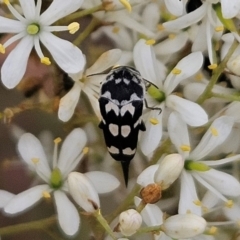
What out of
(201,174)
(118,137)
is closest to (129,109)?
(118,137)

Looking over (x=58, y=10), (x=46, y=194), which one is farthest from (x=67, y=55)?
(x=46, y=194)

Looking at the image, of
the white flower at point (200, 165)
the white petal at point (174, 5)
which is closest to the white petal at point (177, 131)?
the white flower at point (200, 165)

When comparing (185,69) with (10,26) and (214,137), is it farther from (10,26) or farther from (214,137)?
(10,26)

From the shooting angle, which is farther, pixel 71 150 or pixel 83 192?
pixel 71 150

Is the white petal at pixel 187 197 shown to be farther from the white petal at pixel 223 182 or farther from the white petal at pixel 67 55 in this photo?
the white petal at pixel 67 55

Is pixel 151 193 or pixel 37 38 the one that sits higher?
pixel 37 38

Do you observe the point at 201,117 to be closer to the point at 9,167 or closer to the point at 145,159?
the point at 145,159

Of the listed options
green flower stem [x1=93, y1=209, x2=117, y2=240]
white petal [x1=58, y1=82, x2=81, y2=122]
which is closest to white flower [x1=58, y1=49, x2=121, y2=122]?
white petal [x1=58, y1=82, x2=81, y2=122]

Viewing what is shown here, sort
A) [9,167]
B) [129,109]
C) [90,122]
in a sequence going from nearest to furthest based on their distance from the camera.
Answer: [129,109] < [90,122] < [9,167]

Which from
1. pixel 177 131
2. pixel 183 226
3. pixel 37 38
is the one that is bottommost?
pixel 183 226
